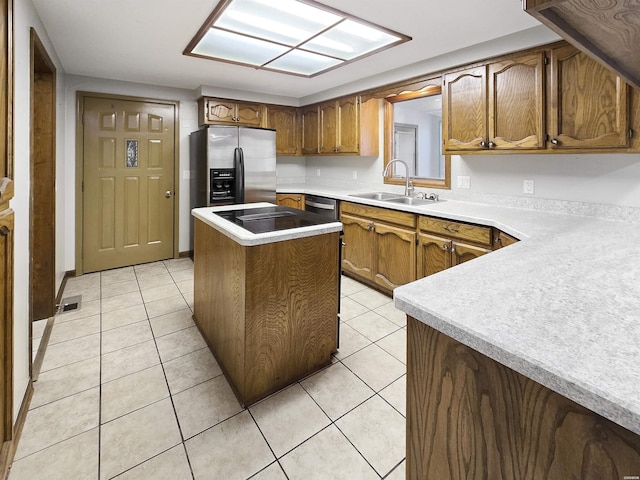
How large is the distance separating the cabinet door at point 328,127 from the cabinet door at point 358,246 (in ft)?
3.80

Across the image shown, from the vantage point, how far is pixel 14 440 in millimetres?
1505

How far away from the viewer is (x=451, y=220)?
8.61 feet

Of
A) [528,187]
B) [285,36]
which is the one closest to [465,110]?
[528,187]

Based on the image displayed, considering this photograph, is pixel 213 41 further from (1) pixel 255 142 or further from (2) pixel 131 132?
(2) pixel 131 132

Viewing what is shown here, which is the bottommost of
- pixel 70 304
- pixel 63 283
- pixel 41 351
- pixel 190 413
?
pixel 190 413

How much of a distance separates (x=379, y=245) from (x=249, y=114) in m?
2.56

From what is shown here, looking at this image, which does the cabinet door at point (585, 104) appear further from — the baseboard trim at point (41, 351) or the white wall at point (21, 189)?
the baseboard trim at point (41, 351)

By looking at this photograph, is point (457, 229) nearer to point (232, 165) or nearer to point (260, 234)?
point (260, 234)

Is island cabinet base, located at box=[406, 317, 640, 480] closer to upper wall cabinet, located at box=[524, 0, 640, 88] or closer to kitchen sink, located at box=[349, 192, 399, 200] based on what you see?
upper wall cabinet, located at box=[524, 0, 640, 88]

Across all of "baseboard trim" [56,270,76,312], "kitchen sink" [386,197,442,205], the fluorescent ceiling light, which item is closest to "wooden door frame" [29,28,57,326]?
"baseboard trim" [56,270,76,312]

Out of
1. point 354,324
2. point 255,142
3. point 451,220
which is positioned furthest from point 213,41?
point 354,324

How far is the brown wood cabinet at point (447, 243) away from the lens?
8.07ft

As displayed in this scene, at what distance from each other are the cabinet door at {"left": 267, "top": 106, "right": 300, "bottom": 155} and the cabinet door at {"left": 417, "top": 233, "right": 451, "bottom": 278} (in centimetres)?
271

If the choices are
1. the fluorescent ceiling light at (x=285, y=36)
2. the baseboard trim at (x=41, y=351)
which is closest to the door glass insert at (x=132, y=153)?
the fluorescent ceiling light at (x=285, y=36)
